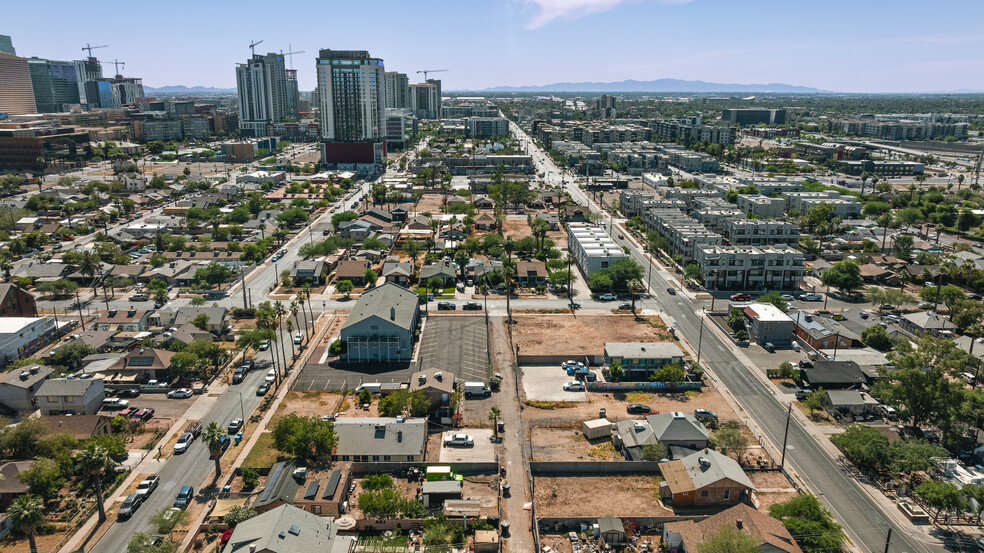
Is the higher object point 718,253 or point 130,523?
point 718,253

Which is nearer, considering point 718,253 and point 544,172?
point 718,253

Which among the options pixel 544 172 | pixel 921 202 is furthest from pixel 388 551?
pixel 544 172

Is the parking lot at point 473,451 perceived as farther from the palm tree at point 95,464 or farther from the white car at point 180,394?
the white car at point 180,394

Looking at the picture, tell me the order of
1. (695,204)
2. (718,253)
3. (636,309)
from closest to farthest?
(636,309) → (718,253) → (695,204)

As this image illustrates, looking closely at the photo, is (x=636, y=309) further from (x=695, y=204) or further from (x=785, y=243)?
(x=695, y=204)

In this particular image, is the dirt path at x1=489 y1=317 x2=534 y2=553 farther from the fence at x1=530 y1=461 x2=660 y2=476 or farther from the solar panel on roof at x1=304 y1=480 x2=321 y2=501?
the solar panel on roof at x1=304 y1=480 x2=321 y2=501

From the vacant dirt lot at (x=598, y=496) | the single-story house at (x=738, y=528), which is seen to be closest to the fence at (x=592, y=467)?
the vacant dirt lot at (x=598, y=496)

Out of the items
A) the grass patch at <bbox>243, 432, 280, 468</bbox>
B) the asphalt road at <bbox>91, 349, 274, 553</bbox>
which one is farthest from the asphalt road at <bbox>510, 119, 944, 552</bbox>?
the asphalt road at <bbox>91, 349, 274, 553</bbox>
